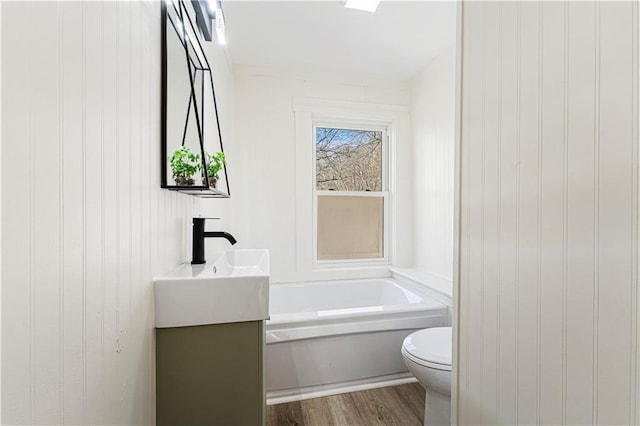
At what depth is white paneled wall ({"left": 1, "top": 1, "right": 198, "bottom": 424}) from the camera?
1.53ft

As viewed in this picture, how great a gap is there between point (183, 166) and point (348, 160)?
6.94 ft

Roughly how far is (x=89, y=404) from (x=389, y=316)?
173 cm

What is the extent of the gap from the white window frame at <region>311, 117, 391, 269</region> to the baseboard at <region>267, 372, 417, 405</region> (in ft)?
3.75

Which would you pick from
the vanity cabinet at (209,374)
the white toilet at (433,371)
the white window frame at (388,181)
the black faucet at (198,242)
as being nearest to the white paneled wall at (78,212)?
the vanity cabinet at (209,374)

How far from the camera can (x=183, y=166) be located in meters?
1.16

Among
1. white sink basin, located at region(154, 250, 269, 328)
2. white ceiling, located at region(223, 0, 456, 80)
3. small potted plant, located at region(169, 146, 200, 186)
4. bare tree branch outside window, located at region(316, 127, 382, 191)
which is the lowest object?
white sink basin, located at region(154, 250, 269, 328)

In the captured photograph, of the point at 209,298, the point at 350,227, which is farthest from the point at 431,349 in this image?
the point at 350,227

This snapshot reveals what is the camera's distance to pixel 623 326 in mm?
621

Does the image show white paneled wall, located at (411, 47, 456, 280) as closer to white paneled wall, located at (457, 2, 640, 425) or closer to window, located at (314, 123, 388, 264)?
window, located at (314, 123, 388, 264)

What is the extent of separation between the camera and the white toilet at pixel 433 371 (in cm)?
140

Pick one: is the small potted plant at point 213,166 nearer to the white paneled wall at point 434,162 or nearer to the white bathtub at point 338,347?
the white bathtub at point 338,347

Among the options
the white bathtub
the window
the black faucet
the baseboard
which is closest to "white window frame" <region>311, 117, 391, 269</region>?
the window

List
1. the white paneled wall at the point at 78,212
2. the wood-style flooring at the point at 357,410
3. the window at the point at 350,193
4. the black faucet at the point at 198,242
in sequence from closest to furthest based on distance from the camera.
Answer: the white paneled wall at the point at 78,212 < the black faucet at the point at 198,242 < the wood-style flooring at the point at 357,410 < the window at the point at 350,193

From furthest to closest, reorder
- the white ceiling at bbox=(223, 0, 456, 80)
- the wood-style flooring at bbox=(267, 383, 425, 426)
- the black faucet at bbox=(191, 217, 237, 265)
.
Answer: the white ceiling at bbox=(223, 0, 456, 80) → the wood-style flooring at bbox=(267, 383, 425, 426) → the black faucet at bbox=(191, 217, 237, 265)
